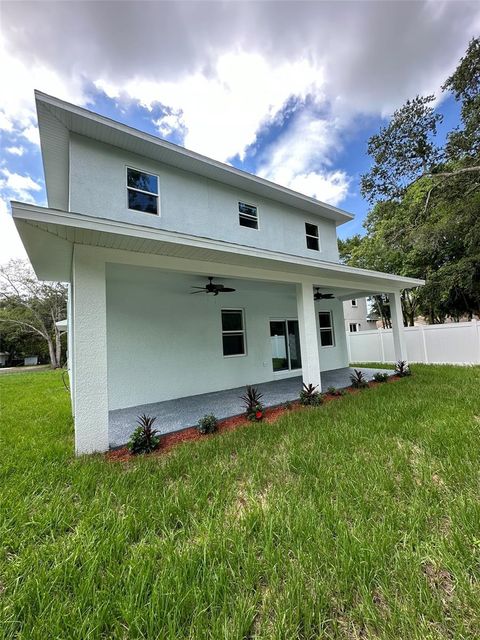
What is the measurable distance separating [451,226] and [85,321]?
48.4 ft

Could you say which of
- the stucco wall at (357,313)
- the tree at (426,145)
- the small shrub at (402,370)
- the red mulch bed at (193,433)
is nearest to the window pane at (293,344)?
the small shrub at (402,370)

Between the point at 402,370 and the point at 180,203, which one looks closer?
the point at 180,203

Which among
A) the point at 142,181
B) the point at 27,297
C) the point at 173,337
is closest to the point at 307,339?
the point at 173,337

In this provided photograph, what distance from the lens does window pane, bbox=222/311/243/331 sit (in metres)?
9.37

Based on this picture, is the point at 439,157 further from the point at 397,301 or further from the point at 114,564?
the point at 114,564

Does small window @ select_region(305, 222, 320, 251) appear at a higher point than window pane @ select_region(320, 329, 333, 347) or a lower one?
higher

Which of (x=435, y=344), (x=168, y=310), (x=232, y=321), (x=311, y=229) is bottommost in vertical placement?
(x=435, y=344)

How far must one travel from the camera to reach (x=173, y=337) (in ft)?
26.7

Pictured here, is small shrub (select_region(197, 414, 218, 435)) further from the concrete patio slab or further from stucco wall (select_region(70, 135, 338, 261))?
stucco wall (select_region(70, 135, 338, 261))

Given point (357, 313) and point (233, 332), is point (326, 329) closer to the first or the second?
point (233, 332)

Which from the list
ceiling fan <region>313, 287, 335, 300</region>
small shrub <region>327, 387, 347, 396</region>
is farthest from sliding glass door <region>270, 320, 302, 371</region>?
small shrub <region>327, 387, 347, 396</region>

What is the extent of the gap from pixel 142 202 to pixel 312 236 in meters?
6.53

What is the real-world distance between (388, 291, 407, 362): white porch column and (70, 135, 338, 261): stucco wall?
3.28 m

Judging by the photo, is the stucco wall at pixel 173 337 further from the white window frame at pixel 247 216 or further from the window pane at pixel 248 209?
the window pane at pixel 248 209
